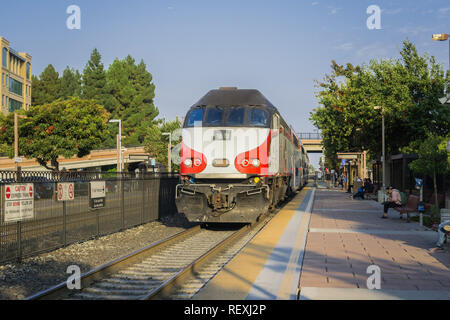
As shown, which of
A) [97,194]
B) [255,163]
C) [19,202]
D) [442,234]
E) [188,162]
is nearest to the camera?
[19,202]

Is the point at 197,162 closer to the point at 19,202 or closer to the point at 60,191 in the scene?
the point at 60,191

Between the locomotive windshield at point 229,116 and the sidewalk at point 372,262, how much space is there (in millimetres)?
3642

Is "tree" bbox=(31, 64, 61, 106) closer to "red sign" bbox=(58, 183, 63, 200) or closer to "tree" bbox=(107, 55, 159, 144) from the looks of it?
"tree" bbox=(107, 55, 159, 144)

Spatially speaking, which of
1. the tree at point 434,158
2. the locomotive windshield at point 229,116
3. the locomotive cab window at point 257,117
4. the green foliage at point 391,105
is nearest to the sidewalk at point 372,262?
the locomotive cab window at point 257,117

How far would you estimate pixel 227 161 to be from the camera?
14.1 metres

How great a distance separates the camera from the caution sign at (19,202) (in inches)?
384

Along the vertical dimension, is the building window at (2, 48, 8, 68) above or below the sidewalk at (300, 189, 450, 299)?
above

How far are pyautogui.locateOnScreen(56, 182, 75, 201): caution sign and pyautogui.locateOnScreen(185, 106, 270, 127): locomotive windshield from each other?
427 centimetres

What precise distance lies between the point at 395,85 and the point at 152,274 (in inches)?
1055

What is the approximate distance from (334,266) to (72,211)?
265 inches

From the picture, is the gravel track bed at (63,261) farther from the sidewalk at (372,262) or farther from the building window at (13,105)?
the building window at (13,105)

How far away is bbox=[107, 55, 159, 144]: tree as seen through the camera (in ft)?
277

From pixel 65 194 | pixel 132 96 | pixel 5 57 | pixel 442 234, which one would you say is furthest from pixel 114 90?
pixel 442 234

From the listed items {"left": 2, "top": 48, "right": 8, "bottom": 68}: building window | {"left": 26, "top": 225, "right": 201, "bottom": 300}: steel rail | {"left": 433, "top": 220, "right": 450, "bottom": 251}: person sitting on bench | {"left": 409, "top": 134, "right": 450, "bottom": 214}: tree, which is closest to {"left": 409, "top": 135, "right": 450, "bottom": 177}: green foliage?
{"left": 409, "top": 134, "right": 450, "bottom": 214}: tree
